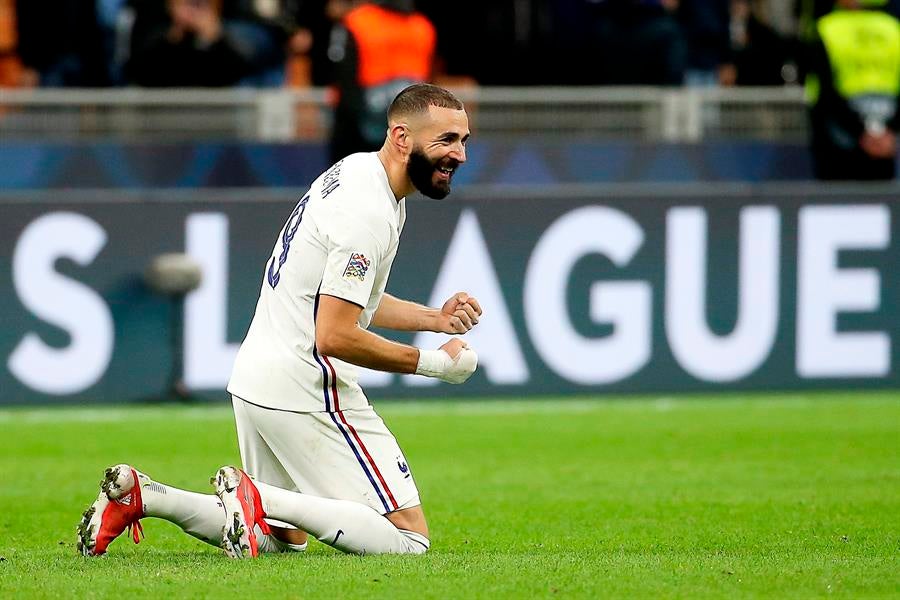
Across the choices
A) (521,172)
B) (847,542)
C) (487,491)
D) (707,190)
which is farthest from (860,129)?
(847,542)

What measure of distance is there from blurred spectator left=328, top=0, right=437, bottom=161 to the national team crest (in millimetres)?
6442

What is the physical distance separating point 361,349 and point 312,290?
39 centimetres

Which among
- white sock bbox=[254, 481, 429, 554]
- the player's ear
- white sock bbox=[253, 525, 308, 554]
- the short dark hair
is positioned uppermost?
the short dark hair

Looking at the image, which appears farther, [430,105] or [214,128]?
[214,128]

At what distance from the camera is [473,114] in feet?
45.1

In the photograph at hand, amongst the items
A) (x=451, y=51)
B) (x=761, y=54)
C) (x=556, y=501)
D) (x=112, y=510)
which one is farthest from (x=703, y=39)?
(x=112, y=510)

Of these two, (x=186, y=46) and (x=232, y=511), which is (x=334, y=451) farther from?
(x=186, y=46)

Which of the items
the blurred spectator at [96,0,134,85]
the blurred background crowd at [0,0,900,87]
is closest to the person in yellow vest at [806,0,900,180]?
the blurred background crowd at [0,0,900,87]

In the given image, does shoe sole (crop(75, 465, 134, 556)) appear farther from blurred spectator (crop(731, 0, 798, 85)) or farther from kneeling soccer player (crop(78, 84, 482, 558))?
blurred spectator (crop(731, 0, 798, 85))

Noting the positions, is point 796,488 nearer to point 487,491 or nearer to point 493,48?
point 487,491

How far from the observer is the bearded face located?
6496 millimetres

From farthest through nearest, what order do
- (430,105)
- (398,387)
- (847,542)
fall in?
(398,387), (847,542), (430,105)

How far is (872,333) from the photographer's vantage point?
12.9 metres

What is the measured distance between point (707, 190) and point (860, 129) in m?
1.53
